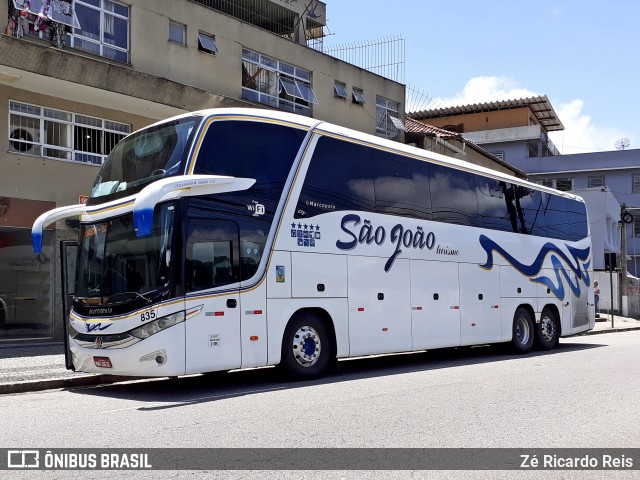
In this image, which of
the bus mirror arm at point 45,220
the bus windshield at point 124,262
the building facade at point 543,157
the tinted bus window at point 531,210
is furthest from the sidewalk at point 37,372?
the building facade at point 543,157

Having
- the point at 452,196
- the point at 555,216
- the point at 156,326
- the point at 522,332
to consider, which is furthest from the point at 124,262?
the point at 555,216

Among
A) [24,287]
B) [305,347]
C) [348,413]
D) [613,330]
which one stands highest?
[24,287]

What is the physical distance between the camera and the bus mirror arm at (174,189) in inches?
347

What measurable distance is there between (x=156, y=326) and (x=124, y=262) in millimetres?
1155

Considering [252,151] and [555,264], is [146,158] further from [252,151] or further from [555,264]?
[555,264]

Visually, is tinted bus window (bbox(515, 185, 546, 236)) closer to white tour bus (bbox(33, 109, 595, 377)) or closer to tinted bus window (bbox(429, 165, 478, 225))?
tinted bus window (bbox(429, 165, 478, 225))

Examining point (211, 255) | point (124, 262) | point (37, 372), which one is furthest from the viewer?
point (37, 372)

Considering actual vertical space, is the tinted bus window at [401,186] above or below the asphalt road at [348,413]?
above

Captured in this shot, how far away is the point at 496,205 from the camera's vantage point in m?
16.8

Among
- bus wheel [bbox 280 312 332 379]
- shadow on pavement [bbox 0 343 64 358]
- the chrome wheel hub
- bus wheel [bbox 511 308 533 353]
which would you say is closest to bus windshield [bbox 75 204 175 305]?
bus wheel [bbox 280 312 332 379]

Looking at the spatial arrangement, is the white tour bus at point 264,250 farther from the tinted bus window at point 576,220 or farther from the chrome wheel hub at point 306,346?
the tinted bus window at point 576,220

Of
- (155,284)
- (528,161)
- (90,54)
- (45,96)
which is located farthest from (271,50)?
(528,161)

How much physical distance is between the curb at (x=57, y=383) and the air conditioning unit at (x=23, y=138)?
295 inches

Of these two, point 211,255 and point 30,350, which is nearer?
point 211,255
